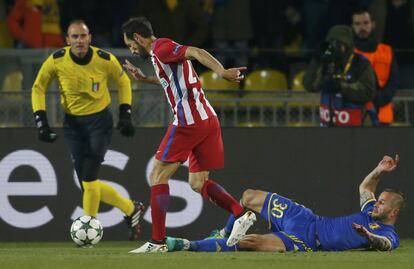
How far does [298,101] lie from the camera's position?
1456 centimetres

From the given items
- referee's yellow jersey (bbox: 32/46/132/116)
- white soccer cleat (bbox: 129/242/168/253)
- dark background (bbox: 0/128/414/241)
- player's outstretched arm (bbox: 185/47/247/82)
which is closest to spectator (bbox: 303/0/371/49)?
dark background (bbox: 0/128/414/241)

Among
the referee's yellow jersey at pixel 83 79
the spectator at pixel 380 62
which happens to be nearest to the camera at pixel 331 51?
the spectator at pixel 380 62

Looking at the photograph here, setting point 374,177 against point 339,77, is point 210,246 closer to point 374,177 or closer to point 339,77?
point 374,177

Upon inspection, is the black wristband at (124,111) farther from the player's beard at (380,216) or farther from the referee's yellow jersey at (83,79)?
the player's beard at (380,216)

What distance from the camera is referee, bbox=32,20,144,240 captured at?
44.4ft

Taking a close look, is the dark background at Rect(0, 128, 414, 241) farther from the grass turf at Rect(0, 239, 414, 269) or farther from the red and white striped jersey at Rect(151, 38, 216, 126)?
the red and white striped jersey at Rect(151, 38, 216, 126)

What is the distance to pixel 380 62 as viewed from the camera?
1482cm

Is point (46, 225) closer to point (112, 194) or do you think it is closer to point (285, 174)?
point (112, 194)

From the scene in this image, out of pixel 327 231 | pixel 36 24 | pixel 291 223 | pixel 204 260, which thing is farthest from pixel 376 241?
pixel 36 24

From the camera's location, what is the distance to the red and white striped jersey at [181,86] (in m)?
11.5

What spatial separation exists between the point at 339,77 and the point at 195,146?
296cm

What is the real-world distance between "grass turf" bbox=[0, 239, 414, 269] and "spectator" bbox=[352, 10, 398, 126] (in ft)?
9.50

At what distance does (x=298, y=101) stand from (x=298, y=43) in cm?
314

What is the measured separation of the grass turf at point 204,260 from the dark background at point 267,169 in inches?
92.4
